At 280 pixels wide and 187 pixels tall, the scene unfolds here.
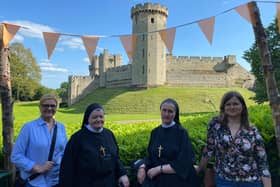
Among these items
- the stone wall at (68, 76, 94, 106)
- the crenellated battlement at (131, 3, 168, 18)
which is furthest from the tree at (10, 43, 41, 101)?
the crenellated battlement at (131, 3, 168, 18)

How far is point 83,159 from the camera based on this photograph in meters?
2.98

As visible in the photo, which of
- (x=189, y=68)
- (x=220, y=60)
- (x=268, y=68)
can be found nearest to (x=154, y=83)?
(x=189, y=68)

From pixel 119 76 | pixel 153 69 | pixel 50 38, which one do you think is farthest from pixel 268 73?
pixel 119 76

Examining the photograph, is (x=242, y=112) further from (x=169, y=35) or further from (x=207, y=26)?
(x=169, y=35)

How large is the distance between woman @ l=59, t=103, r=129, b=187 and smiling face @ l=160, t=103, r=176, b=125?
2.31 feet

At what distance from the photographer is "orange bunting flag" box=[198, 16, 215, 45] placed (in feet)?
15.6

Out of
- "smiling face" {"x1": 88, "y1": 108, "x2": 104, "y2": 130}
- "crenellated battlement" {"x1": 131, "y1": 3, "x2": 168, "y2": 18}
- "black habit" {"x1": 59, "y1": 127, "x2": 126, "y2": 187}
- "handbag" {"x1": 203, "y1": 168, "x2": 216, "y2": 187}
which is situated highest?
"crenellated battlement" {"x1": 131, "y1": 3, "x2": 168, "y2": 18}

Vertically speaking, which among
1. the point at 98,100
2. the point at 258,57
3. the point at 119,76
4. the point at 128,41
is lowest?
the point at 98,100

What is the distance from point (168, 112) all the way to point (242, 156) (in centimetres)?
89

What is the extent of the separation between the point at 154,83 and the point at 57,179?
43.9 metres

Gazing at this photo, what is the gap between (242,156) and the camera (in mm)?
2771

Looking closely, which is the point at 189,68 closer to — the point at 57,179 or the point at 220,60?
the point at 220,60

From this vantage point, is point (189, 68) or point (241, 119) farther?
point (189, 68)

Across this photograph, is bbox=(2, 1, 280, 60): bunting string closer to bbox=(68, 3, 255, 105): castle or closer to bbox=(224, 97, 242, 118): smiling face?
bbox=(224, 97, 242, 118): smiling face
